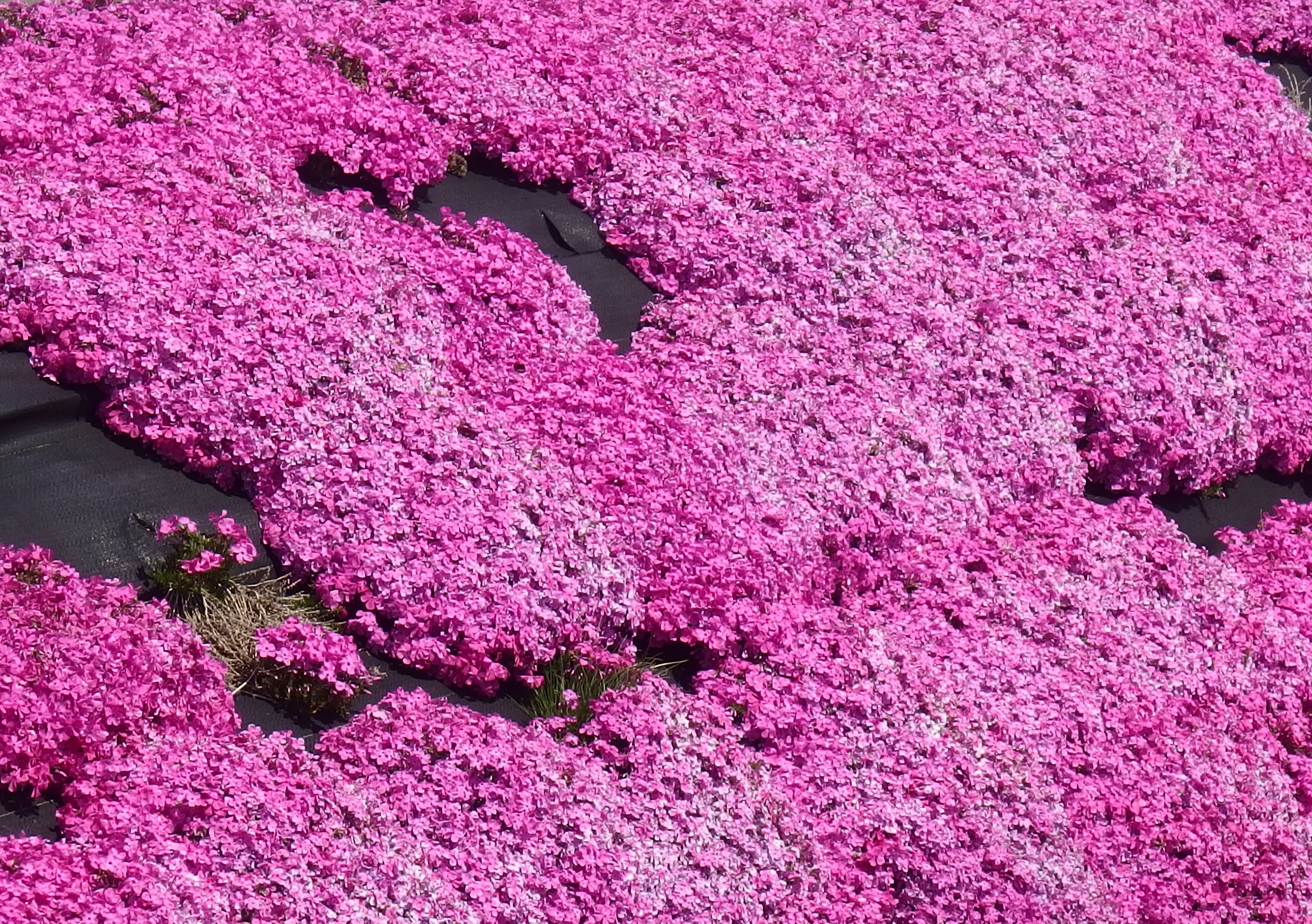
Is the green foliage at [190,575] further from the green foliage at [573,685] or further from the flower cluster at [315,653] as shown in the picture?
the green foliage at [573,685]

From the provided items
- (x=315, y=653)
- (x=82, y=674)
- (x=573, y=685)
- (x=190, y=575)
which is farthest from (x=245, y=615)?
(x=573, y=685)

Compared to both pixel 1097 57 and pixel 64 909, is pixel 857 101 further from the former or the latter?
pixel 64 909

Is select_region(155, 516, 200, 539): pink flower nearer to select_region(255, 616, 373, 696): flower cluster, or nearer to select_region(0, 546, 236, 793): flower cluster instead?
select_region(0, 546, 236, 793): flower cluster

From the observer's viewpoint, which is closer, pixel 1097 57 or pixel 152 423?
pixel 152 423

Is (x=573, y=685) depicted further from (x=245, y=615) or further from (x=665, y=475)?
(x=245, y=615)

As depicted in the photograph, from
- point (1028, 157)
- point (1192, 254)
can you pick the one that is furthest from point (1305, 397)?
point (1028, 157)
